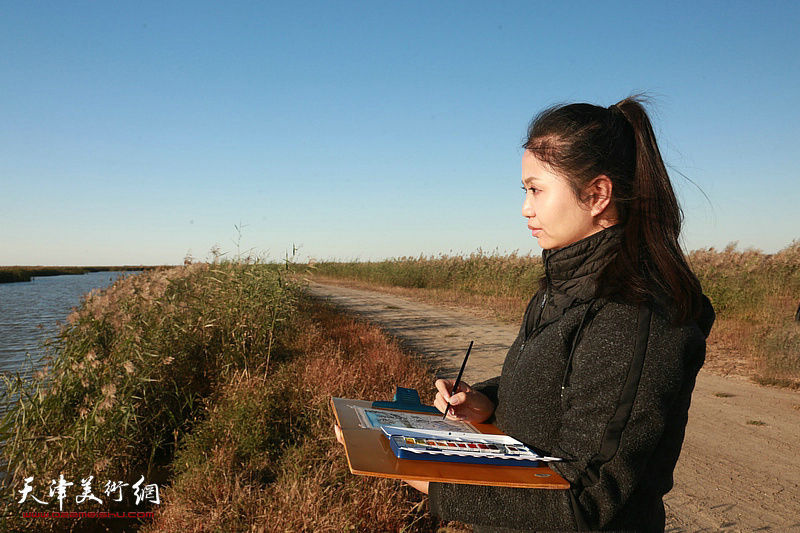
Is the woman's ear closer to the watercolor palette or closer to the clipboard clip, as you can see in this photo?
the watercolor palette

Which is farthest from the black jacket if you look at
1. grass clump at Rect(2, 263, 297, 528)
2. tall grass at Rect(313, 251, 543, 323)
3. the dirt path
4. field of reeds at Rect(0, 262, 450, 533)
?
tall grass at Rect(313, 251, 543, 323)

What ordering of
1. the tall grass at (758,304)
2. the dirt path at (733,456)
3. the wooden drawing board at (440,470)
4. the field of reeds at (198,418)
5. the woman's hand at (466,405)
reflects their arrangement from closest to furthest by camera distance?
the wooden drawing board at (440,470)
the woman's hand at (466,405)
the field of reeds at (198,418)
the dirt path at (733,456)
the tall grass at (758,304)

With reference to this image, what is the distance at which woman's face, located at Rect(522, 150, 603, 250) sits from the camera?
141 cm

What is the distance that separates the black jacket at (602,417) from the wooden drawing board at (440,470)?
0.04 m

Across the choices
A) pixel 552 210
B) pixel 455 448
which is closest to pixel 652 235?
pixel 552 210

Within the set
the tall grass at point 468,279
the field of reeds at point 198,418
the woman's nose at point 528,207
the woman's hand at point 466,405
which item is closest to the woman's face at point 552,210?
the woman's nose at point 528,207

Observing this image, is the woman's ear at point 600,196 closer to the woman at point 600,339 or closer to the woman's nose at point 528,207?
the woman at point 600,339

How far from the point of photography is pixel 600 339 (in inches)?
48.1

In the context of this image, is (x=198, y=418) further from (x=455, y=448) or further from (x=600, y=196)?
(x=600, y=196)

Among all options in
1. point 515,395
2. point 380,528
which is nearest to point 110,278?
point 380,528

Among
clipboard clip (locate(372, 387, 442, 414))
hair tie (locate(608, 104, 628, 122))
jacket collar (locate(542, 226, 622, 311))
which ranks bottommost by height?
clipboard clip (locate(372, 387, 442, 414))

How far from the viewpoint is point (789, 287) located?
39.3 feet

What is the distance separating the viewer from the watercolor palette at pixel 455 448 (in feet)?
3.85

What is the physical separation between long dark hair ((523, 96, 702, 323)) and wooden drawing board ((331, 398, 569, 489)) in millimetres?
449
